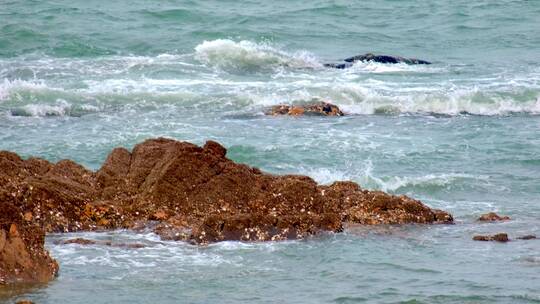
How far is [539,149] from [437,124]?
2.88 metres

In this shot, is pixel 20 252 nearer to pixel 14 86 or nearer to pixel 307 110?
pixel 307 110

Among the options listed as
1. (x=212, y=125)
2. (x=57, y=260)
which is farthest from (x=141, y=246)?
(x=212, y=125)

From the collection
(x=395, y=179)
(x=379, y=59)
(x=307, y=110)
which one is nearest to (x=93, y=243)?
(x=395, y=179)

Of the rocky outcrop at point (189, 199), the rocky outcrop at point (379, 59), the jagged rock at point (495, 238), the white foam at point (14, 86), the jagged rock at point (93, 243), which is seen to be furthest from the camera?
the rocky outcrop at point (379, 59)

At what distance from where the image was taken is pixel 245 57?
27938 millimetres

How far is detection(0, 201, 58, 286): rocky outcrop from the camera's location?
9.45 metres

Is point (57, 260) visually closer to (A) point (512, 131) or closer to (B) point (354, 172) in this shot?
(B) point (354, 172)

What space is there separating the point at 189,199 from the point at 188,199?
1 centimetres

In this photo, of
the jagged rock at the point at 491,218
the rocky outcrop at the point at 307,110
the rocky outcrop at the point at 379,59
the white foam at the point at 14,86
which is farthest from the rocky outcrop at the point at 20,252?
the rocky outcrop at the point at 379,59

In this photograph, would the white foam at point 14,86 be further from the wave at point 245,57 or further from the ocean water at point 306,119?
the wave at point 245,57

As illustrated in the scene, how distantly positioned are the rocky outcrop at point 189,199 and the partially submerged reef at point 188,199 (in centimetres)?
1

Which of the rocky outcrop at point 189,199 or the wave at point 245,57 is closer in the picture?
the rocky outcrop at point 189,199

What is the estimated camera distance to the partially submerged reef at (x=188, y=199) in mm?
11594

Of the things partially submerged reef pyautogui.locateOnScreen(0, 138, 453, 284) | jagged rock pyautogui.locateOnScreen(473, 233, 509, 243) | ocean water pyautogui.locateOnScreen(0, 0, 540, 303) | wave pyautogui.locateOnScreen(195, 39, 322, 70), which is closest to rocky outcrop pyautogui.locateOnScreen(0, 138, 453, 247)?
partially submerged reef pyautogui.locateOnScreen(0, 138, 453, 284)
